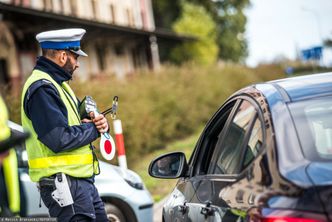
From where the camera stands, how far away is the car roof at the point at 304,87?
143 inches

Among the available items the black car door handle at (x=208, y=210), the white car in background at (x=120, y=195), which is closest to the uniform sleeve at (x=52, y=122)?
the black car door handle at (x=208, y=210)

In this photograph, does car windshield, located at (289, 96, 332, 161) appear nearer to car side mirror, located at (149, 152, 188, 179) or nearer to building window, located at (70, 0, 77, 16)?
car side mirror, located at (149, 152, 188, 179)

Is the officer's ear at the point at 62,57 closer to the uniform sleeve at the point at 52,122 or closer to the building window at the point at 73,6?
the uniform sleeve at the point at 52,122

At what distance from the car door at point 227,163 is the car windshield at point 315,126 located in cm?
19

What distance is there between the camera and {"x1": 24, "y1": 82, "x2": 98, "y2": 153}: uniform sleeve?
14.8 ft

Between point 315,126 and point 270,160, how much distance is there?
439mm

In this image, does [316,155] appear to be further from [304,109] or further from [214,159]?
Result: [214,159]

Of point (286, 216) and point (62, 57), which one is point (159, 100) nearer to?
point (62, 57)

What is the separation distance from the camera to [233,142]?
3.99 meters

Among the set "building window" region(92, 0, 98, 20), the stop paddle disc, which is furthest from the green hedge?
"building window" region(92, 0, 98, 20)

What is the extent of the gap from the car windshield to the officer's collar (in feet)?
5.95

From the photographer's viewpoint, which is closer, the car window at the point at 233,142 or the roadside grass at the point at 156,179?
the car window at the point at 233,142

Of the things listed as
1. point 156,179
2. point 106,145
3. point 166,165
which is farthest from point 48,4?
point 166,165

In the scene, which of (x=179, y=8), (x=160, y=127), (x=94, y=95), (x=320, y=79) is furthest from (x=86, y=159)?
(x=179, y=8)
